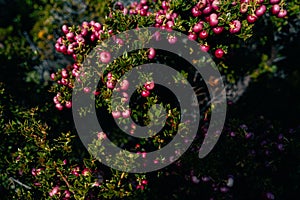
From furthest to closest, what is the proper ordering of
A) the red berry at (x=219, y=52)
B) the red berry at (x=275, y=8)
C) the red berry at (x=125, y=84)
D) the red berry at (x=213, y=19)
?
the red berry at (x=275, y=8), the red berry at (x=219, y=52), the red berry at (x=213, y=19), the red berry at (x=125, y=84)

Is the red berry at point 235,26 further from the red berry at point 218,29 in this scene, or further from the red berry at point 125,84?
the red berry at point 125,84

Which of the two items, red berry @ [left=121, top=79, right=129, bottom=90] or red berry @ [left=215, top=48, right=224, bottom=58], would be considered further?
red berry @ [left=215, top=48, right=224, bottom=58]

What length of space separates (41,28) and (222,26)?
3899 millimetres

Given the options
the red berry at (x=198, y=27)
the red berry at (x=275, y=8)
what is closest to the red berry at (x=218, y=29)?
the red berry at (x=198, y=27)

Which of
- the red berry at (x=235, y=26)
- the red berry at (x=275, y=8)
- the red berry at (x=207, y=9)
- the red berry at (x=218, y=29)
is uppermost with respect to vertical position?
the red berry at (x=275, y=8)

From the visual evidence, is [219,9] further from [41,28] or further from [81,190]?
[41,28]

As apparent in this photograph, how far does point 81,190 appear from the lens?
107 inches

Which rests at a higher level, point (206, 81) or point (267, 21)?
point (267, 21)

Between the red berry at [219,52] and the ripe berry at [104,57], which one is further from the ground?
the red berry at [219,52]

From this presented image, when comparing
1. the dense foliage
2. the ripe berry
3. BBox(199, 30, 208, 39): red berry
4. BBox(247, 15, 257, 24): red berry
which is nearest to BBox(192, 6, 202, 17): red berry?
the dense foliage

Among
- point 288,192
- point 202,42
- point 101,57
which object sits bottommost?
point 288,192

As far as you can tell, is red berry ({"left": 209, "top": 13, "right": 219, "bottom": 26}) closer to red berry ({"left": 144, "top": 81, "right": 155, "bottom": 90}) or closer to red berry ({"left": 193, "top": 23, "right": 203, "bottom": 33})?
red berry ({"left": 193, "top": 23, "right": 203, "bottom": 33})

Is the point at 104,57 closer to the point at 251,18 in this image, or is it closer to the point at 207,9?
the point at 207,9

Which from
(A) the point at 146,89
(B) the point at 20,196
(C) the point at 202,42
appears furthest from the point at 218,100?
(B) the point at 20,196
